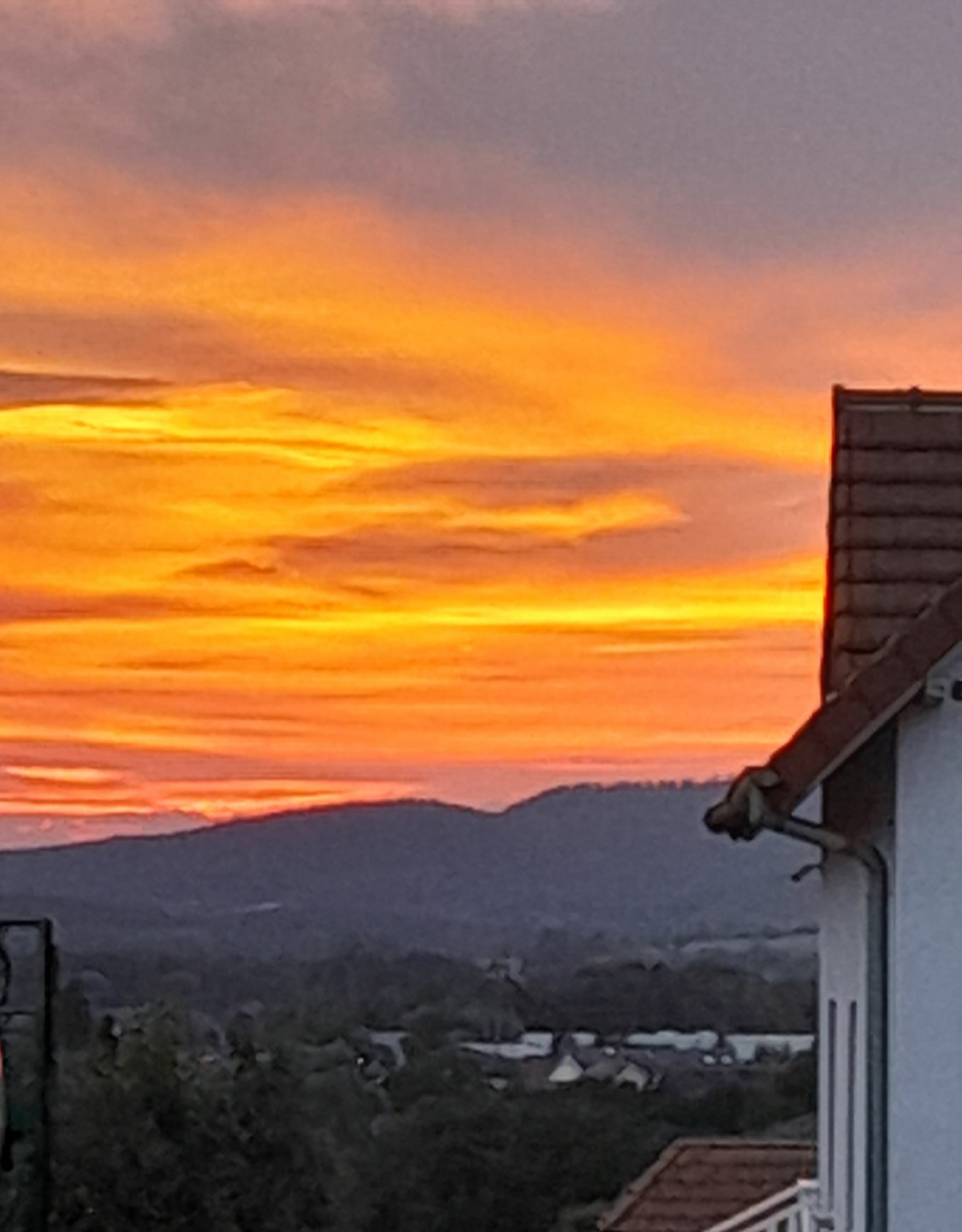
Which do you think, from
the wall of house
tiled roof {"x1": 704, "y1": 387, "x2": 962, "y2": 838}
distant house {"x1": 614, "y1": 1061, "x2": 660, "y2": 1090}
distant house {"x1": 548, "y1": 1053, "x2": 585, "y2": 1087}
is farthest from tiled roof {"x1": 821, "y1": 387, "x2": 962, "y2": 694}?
distant house {"x1": 548, "y1": 1053, "x2": 585, "y2": 1087}

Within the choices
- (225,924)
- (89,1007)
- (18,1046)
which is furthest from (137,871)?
(18,1046)

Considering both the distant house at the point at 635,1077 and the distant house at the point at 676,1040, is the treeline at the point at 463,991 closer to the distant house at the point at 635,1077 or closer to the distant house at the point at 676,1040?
the distant house at the point at 676,1040

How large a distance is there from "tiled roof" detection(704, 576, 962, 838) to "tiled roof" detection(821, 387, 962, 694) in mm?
604

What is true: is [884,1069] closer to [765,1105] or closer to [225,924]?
[765,1105]

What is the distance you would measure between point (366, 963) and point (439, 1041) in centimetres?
230

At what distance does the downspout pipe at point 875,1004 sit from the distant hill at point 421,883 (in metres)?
26.6

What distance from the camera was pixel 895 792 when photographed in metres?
10.7

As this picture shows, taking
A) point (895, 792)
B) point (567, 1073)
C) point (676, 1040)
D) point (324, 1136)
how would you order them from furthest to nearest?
point (567, 1073), point (676, 1040), point (324, 1136), point (895, 792)

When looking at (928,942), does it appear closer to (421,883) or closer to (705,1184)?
(705,1184)

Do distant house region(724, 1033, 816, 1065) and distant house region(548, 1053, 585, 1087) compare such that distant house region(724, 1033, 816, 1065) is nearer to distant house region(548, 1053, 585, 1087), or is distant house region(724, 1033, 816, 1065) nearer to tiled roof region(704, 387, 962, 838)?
distant house region(548, 1053, 585, 1087)

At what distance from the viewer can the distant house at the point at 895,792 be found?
1035 cm

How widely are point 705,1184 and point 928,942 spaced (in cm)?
774

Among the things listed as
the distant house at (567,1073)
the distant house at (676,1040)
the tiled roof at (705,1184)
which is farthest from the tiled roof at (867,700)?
the distant house at (567,1073)

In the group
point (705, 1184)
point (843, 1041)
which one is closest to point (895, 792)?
point (843, 1041)
